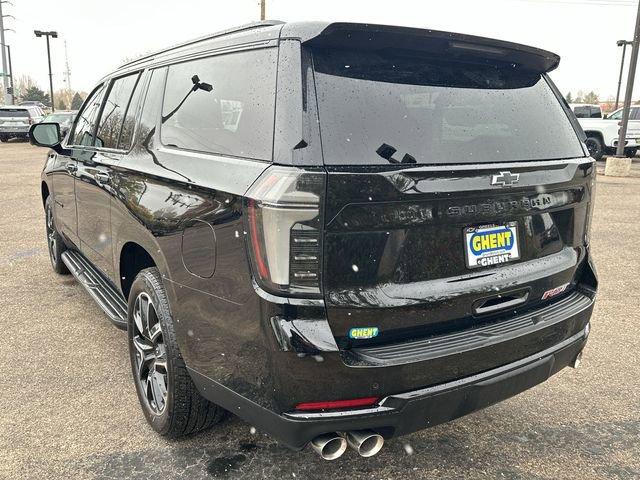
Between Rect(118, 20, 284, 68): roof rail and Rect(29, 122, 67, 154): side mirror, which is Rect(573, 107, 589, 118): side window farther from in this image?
Rect(118, 20, 284, 68): roof rail

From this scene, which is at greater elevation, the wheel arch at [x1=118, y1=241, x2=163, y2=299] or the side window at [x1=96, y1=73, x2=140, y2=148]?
the side window at [x1=96, y1=73, x2=140, y2=148]

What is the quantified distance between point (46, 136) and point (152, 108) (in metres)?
2.22

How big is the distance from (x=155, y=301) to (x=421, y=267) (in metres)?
1.27

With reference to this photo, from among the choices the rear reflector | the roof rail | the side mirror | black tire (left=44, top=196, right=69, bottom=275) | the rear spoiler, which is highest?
the roof rail

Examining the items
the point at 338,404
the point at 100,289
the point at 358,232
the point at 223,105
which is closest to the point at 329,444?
the point at 338,404

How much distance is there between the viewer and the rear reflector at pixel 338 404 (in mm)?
1852

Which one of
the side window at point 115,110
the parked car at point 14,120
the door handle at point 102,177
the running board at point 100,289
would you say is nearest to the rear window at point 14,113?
the parked car at point 14,120

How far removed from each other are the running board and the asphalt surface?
37cm

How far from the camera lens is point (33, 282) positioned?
5.15 m

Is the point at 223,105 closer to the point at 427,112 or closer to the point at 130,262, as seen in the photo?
the point at 427,112

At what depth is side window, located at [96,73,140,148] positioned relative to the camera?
3297 mm

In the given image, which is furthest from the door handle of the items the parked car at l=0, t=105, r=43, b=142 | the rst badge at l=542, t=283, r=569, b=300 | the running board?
the parked car at l=0, t=105, r=43, b=142

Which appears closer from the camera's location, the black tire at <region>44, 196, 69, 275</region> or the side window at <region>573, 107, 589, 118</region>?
the black tire at <region>44, 196, 69, 275</region>

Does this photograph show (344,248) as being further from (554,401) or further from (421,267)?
(554,401)
